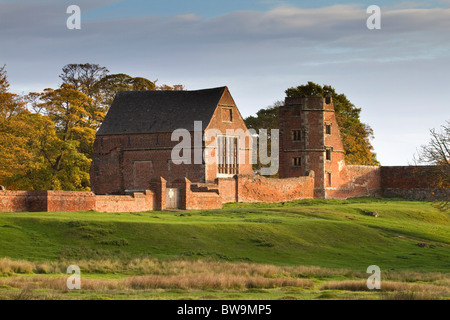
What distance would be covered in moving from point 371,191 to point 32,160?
34.8 m

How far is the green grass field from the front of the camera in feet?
82.9

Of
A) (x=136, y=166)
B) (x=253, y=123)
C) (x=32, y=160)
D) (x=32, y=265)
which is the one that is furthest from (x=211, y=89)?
(x=32, y=265)

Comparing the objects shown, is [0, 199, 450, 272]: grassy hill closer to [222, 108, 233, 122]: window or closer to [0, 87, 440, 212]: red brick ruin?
[0, 87, 440, 212]: red brick ruin

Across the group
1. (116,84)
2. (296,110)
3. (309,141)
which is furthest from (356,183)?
(116,84)

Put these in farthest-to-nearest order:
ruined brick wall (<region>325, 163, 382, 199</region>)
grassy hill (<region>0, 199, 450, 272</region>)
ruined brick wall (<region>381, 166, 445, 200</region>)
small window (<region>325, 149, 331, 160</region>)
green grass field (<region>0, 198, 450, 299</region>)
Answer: ruined brick wall (<region>381, 166, 445, 200</region>) → ruined brick wall (<region>325, 163, 382, 199</region>) → small window (<region>325, 149, 331, 160</region>) → grassy hill (<region>0, 199, 450, 272</region>) → green grass field (<region>0, 198, 450, 299</region>)

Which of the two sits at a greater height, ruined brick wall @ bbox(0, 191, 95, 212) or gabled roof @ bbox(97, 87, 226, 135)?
gabled roof @ bbox(97, 87, 226, 135)

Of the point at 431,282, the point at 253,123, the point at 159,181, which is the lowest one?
the point at 431,282

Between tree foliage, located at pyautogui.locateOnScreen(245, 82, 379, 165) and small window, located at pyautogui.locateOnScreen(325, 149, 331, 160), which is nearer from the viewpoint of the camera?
small window, located at pyautogui.locateOnScreen(325, 149, 331, 160)

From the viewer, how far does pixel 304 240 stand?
41.2m

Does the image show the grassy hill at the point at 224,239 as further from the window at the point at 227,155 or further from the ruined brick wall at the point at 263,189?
the window at the point at 227,155

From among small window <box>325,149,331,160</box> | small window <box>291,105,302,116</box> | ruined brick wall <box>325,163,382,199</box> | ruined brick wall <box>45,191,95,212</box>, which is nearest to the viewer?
ruined brick wall <box>45,191,95,212</box>

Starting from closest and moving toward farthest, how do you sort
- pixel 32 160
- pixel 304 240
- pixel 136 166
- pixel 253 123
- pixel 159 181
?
1. pixel 304 240
2. pixel 159 181
3. pixel 32 160
4. pixel 136 166
5. pixel 253 123

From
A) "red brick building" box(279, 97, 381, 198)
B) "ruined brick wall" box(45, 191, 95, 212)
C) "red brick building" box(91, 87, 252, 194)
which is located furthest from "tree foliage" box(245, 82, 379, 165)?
"ruined brick wall" box(45, 191, 95, 212)
